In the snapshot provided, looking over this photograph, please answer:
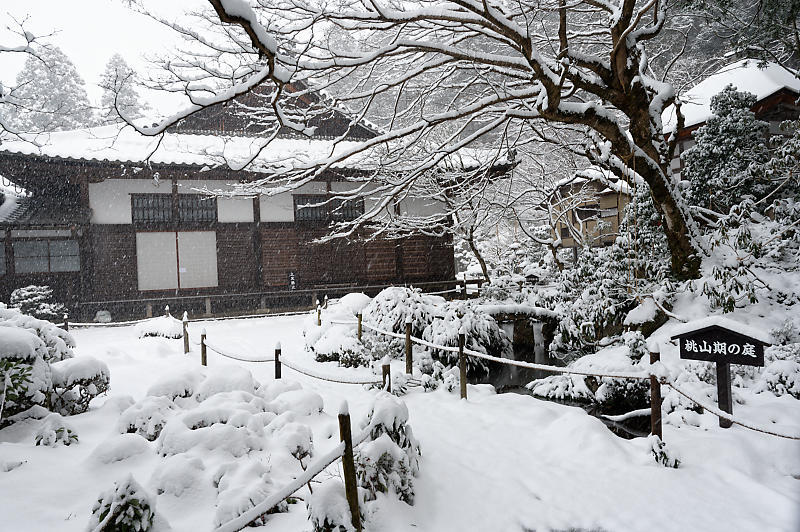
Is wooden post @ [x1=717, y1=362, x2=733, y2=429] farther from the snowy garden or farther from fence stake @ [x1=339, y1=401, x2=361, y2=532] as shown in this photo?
fence stake @ [x1=339, y1=401, x2=361, y2=532]

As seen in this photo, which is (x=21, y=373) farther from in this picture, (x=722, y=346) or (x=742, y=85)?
(x=742, y=85)

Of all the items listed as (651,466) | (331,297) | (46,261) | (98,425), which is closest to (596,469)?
(651,466)

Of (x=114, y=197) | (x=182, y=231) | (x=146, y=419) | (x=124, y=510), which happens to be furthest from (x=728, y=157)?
(x=114, y=197)

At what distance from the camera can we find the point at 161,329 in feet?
40.0

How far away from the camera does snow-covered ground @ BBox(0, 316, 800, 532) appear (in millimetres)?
3459

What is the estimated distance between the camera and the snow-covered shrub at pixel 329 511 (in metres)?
2.95

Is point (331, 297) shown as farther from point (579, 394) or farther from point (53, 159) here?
point (579, 394)

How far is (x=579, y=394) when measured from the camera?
805 centimetres

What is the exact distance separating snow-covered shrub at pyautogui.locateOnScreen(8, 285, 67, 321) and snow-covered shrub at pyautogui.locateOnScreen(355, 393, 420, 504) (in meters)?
13.7

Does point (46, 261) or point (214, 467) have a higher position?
point (46, 261)

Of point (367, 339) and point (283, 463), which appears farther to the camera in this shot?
point (367, 339)

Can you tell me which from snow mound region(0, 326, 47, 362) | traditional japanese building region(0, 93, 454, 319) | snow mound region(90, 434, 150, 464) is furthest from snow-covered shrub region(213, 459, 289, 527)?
traditional japanese building region(0, 93, 454, 319)

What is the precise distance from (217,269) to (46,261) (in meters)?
5.22

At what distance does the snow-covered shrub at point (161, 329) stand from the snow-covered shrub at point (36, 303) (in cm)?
347
